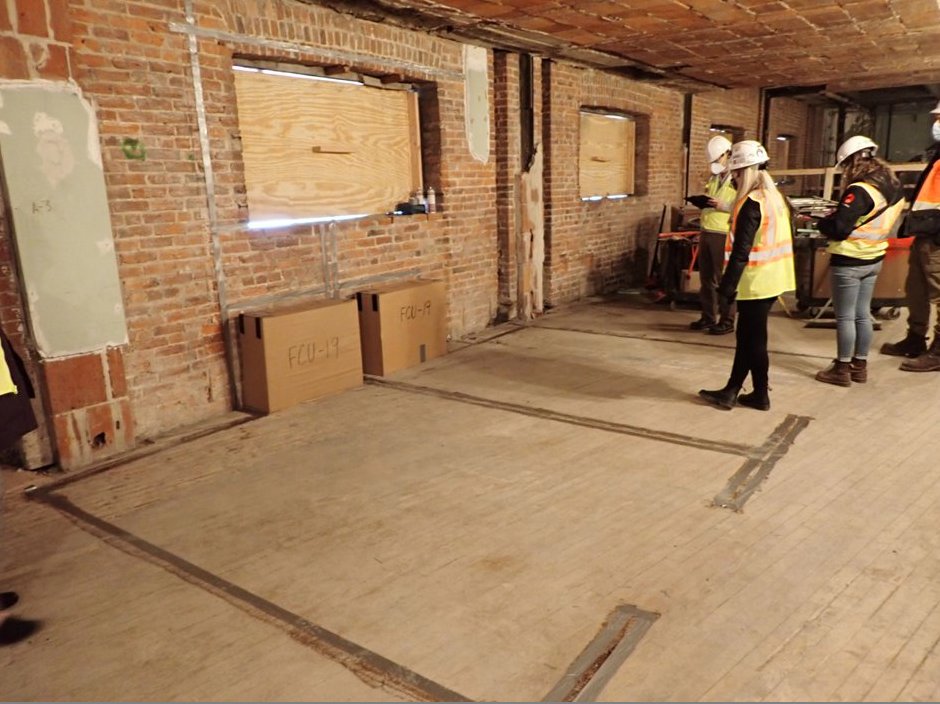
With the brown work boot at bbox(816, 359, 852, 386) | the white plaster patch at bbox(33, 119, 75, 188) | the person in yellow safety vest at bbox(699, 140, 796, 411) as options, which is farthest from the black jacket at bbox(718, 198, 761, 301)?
the white plaster patch at bbox(33, 119, 75, 188)

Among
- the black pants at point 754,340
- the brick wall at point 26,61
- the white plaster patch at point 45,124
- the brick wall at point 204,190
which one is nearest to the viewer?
the brick wall at point 26,61

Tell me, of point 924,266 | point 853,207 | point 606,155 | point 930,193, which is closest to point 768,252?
point 853,207

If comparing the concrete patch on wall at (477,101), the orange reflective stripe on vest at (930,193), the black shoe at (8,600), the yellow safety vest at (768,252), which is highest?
the concrete patch on wall at (477,101)

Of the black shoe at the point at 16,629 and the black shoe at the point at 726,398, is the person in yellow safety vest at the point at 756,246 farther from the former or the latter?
the black shoe at the point at 16,629

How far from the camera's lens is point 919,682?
198 cm

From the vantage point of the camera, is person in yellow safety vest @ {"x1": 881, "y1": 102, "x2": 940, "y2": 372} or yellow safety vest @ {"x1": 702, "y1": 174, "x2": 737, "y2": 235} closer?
person in yellow safety vest @ {"x1": 881, "y1": 102, "x2": 940, "y2": 372}

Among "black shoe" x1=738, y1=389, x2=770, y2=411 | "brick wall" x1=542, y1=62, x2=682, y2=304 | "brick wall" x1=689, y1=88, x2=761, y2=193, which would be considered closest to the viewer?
"black shoe" x1=738, y1=389, x2=770, y2=411

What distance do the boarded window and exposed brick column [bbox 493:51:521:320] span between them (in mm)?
1595

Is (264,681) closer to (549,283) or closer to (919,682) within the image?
(919,682)

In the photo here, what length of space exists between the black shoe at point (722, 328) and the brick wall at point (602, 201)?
2.00m

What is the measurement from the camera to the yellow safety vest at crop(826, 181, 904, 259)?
174 inches

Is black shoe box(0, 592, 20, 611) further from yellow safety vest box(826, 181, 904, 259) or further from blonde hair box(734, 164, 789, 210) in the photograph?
yellow safety vest box(826, 181, 904, 259)

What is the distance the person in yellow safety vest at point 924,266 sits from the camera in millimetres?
4852

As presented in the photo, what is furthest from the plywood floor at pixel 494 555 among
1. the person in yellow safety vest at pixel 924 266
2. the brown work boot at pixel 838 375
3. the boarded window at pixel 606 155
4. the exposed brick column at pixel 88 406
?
the boarded window at pixel 606 155
